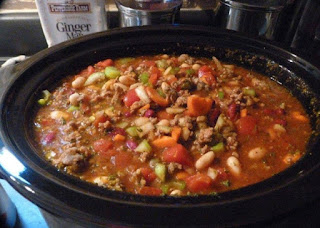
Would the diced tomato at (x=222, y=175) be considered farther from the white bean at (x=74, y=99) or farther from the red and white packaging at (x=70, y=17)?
the red and white packaging at (x=70, y=17)

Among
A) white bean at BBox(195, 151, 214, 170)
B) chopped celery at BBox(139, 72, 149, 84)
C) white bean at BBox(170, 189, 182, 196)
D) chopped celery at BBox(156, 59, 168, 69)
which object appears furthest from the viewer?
chopped celery at BBox(156, 59, 168, 69)

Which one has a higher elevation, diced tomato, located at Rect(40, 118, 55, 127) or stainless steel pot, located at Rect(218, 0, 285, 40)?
stainless steel pot, located at Rect(218, 0, 285, 40)

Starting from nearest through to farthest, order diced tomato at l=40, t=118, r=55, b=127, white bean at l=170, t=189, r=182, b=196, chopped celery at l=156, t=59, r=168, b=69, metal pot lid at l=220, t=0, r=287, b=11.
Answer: white bean at l=170, t=189, r=182, b=196 < diced tomato at l=40, t=118, r=55, b=127 < chopped celery at l=156, t=59, r=168, b=69 < metal pot lid at l=220, t=0, r=287, b=11

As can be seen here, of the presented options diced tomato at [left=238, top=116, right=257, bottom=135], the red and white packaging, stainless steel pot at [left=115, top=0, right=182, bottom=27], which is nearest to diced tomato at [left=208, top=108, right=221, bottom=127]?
diced tomato at [left=238, top=116, right=257, bottom=135]

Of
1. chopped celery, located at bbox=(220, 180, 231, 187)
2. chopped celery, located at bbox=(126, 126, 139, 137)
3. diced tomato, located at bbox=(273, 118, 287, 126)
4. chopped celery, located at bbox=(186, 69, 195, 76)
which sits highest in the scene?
chopped celery, located at bbox=(186, 69, 195, 76)

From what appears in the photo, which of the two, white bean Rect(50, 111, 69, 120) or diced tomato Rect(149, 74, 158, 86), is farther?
diced tomato Rect(149, 74, 158, 86)

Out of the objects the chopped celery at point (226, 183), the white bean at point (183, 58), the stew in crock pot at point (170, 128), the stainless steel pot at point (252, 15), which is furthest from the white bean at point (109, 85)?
the stainless steel pot at point (252, 15)

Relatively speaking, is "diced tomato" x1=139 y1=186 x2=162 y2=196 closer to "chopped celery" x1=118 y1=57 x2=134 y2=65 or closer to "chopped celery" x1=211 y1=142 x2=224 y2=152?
"chopped celery" x1=211 y1=142 x2=224 y2=152
